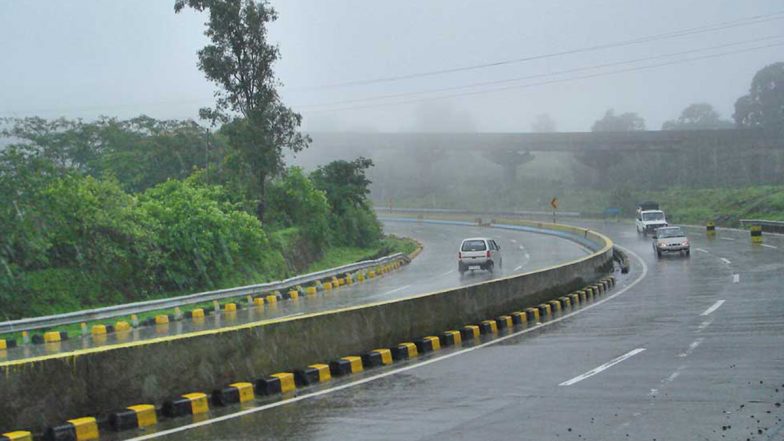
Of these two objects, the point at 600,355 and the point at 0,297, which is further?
the point at 0,297

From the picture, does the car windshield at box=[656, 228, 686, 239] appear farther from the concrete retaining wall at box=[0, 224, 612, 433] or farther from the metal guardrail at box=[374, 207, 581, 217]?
the metal guardrail at box=[374, 207, 581, 217]

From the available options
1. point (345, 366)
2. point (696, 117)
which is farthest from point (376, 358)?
point (696, 117)

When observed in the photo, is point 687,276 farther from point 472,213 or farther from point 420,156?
point 420,156

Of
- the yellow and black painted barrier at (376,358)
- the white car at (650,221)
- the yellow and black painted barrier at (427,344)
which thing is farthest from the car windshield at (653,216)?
the yellow and black painted barrier at (376,358)

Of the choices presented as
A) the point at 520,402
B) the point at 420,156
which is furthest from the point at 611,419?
the point at 420,156

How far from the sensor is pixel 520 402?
11602mm

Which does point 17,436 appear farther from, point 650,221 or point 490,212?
point 490,212

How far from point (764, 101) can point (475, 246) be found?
91.0 metres

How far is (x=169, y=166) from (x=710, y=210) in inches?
1973

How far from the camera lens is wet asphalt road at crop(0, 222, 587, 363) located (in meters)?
24.9

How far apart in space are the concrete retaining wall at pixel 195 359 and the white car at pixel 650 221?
50.6m

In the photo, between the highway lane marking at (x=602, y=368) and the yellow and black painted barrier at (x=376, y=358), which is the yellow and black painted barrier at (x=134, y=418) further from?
the highway lane marking at (x=602, y=368)

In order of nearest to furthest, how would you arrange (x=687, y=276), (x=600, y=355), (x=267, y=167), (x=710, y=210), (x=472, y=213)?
(x=600, y=355), (x=687, y=276), (x=267, y=167), (x=710, y=210), (x=472, y=213)

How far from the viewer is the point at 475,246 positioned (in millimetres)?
46000
